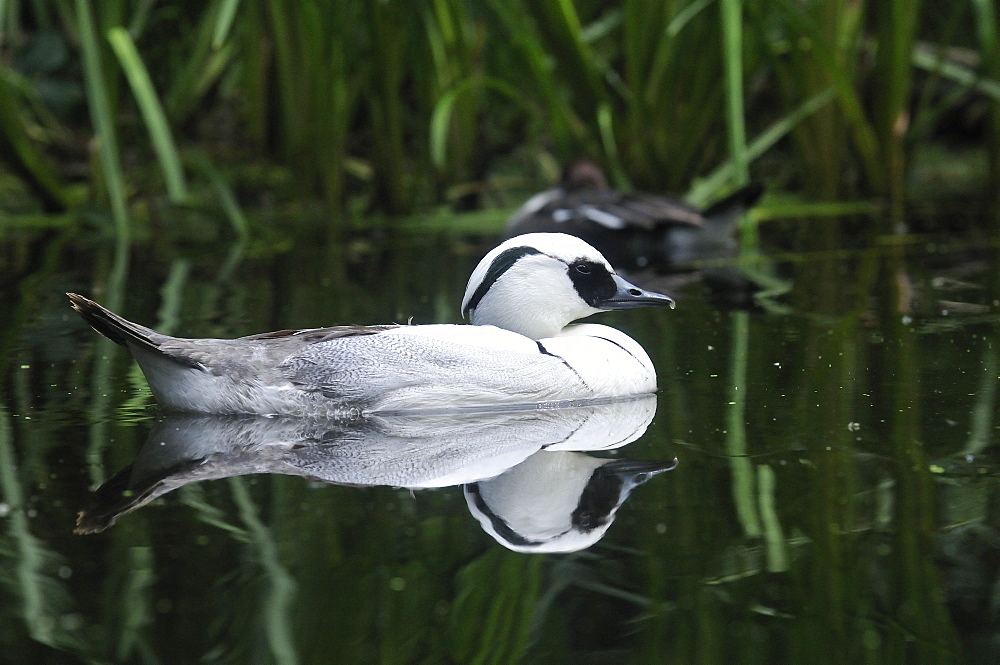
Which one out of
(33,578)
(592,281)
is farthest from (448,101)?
(33,578)

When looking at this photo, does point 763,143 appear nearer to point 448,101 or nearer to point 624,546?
point 448,101

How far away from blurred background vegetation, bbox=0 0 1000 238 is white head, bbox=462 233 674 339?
9.23 feet

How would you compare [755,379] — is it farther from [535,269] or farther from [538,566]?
[538,566]

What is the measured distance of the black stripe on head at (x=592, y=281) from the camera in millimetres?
4605

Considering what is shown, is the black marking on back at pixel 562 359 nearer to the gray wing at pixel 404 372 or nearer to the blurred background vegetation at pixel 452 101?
the gray wing at pixel 404 372

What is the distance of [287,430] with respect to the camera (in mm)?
4070

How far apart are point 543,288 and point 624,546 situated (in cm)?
175

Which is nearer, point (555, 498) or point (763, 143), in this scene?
point (555, 498)

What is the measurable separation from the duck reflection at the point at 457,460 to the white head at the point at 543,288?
0.38 meters

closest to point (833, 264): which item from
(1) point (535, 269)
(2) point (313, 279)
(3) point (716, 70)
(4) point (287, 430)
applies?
(3) point (716, 70)

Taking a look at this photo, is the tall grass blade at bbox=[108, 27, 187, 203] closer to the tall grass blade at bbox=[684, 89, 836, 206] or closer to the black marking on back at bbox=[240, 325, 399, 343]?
the black marking on back at bbox=[240, 325, 399, 343]

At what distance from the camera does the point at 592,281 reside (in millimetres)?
4629

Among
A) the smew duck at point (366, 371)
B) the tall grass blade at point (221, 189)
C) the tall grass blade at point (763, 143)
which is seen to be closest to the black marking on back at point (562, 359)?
the smew duck at point (366, 371)

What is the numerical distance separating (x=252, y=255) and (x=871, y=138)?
4229 millimetres
